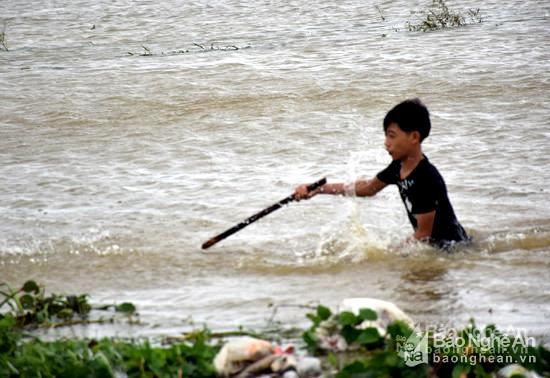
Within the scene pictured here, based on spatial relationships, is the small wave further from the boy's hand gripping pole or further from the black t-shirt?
the black t-shirt

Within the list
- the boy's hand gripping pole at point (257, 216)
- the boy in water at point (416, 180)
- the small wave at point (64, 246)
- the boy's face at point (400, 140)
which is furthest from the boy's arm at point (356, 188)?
the small wave at point (64, 246)

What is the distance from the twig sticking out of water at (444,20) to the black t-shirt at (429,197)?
646 centimetres

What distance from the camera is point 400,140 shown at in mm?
5992

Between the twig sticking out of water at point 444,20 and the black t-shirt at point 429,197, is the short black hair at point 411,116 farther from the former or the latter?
the twig sticking out of water at point 444,20

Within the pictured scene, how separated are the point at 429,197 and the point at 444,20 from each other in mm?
7020

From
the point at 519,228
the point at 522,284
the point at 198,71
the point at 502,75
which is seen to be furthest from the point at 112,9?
the point at 522,284

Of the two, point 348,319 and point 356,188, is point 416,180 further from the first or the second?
point 348,319

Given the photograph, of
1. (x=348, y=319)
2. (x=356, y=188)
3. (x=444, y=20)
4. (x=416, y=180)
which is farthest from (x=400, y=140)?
(x=444, y=20)

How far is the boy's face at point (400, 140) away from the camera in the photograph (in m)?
5.97

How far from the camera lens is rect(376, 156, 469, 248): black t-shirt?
6043 millimetres

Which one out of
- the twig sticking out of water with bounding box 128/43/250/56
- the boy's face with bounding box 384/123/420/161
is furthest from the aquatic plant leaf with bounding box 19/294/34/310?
the twig sticking out of water with bounding box 128/43/250/56

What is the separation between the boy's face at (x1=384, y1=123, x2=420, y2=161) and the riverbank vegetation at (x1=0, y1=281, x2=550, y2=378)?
5.80 ft

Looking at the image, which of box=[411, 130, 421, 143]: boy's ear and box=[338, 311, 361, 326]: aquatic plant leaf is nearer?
box=[338, 311, 361, 326]: aquatic plant leaf

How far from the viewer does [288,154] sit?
8453 millimetres
